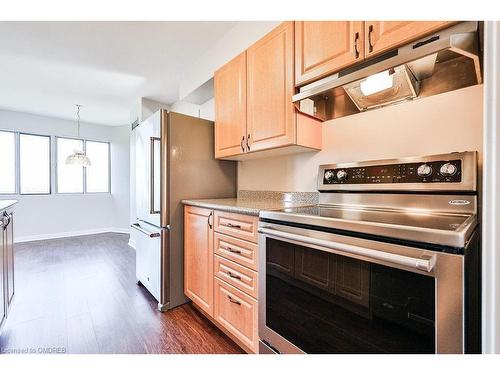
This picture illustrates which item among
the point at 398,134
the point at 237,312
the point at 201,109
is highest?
the point at 201,109

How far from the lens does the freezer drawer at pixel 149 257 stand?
6.66 ft

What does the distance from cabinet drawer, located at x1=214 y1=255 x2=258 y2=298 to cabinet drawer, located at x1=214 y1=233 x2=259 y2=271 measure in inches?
1.3

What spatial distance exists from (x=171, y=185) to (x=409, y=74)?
1.77 meters

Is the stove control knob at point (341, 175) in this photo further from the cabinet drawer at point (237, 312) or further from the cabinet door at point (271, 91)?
the cabinet drawer at point (237, 312)

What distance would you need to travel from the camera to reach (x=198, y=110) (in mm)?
3252

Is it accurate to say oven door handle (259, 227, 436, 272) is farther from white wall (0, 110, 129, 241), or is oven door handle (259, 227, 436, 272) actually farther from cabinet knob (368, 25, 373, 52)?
white wall (0, 110, 129, 241)

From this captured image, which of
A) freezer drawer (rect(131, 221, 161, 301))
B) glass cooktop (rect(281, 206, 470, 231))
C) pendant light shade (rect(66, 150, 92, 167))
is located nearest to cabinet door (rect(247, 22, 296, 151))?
glass cooktop (rect(281, 206, 470, 231))

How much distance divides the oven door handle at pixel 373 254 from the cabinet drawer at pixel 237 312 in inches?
22.1

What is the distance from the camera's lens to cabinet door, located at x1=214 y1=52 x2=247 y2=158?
5.95 ft

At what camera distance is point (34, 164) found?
479cm

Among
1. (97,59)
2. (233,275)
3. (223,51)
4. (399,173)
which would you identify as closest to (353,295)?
(399,173)

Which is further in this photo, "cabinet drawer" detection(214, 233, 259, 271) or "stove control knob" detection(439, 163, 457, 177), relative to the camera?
"cabinet drawer" detection(214, 233, 259, 271)

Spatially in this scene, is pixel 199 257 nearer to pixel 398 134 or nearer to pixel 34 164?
pixel 398 134
